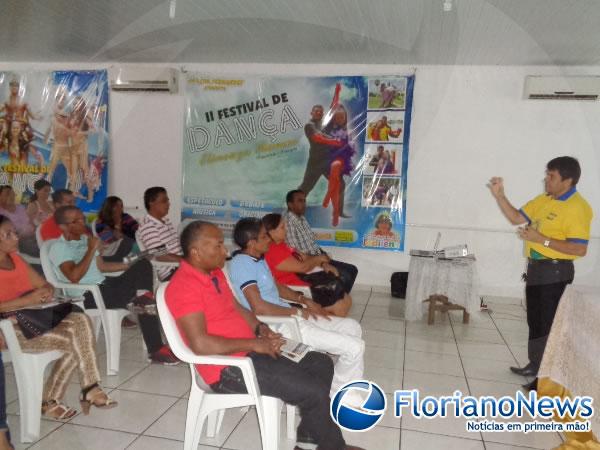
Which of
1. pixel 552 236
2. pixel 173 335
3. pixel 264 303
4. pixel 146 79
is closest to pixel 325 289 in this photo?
pixel 264 303

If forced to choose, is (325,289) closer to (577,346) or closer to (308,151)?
(577,346)

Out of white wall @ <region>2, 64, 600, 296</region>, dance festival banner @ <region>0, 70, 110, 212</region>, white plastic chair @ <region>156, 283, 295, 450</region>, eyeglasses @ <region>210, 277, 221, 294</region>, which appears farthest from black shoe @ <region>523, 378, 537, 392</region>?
dance festival banner @ <region>0, 70, 110, 212</region>

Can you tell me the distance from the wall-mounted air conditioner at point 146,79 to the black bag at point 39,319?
3639 millimetres

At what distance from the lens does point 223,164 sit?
211 inches

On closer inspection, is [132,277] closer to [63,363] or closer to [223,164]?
[63,363]

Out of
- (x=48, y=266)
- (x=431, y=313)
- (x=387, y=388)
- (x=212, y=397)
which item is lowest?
(x=387, y=388)

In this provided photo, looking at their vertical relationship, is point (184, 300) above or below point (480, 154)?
below

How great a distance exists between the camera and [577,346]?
217 centimetres

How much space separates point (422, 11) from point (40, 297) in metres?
3.12

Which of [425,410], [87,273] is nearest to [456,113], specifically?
[425,410]

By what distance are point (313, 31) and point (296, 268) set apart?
2.21 m

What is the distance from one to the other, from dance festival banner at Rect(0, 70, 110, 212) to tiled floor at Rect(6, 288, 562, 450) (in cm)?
279

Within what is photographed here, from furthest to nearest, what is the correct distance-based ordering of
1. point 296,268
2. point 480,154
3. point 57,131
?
1. point 57,131
2. point 480,154
3. point 296,268

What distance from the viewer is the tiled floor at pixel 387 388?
219cm
